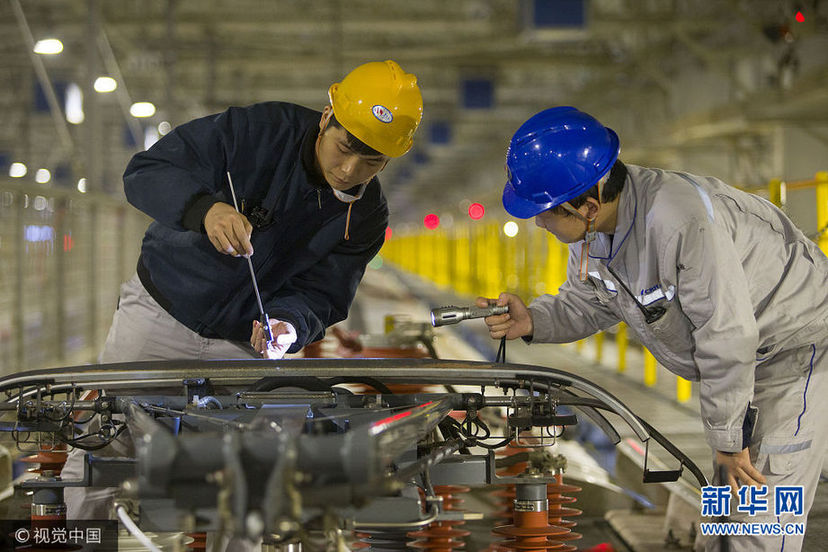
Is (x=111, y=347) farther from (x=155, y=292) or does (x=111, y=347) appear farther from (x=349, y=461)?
(x=349, y=461)

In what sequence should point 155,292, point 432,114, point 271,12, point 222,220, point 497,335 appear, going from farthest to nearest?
1. point 432,114
2. point 271,12
3. point 155,292
4. point 497,335
5. point 222,220

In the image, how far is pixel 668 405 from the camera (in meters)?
7.72

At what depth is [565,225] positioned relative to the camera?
2844 mm

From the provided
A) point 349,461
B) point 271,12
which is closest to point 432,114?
point 271,12

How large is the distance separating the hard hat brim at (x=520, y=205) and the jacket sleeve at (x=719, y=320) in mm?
421

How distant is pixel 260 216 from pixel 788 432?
177cm

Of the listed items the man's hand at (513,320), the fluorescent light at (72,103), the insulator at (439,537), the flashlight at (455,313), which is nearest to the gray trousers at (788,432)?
the man's hand at (513,320)

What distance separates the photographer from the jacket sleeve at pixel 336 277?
3607 millimetres

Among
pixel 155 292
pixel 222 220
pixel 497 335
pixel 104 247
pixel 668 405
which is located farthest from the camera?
pixel 104 247

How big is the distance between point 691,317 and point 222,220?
1389 millimetres

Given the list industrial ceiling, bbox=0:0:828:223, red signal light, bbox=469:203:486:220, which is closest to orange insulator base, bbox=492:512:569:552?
industrial ceiling, bbox=0:0:828:223

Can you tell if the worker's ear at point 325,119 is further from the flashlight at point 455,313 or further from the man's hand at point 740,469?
the man's hand at point 740,469

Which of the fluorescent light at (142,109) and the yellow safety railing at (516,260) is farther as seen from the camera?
the fluorescent light at (142,109)

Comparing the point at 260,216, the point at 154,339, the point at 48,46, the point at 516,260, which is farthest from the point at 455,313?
the point at 516,260
